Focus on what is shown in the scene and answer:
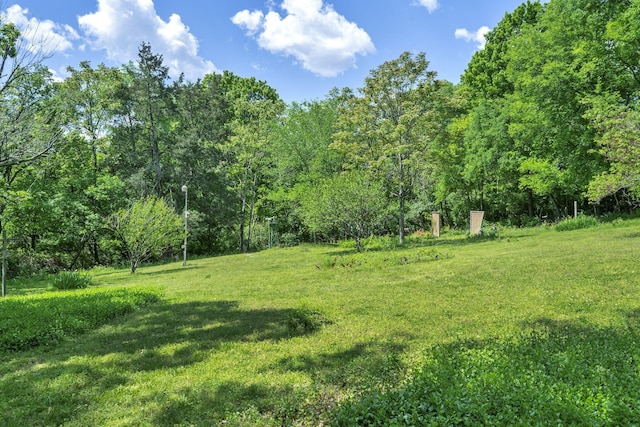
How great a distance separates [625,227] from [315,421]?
21620 mm

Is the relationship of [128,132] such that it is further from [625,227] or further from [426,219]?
[625,227]

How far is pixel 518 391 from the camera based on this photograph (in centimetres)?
312

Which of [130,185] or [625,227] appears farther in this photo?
[130,185]

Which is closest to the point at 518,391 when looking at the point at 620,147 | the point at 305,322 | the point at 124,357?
the point at 305,322

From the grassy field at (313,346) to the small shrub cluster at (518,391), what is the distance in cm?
4

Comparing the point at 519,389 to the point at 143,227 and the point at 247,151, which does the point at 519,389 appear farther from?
the point at 247,151

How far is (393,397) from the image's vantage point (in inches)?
131

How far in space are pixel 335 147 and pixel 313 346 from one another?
18.5 meters

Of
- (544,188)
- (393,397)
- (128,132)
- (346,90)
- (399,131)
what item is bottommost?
(393,397)

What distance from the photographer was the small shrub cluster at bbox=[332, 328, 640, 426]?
2777 mm

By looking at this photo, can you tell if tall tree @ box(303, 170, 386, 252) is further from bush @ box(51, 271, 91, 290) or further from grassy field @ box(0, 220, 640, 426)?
bush @ box(51, 271, 91, 290)

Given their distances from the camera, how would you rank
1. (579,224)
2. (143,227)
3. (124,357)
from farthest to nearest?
1. (579,224)
2. (143,227)
3. (124,357)

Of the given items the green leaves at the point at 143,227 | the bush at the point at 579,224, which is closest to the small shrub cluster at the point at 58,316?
the green leaves at the point at 143,227

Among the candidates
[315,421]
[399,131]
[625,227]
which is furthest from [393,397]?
[625,227]
